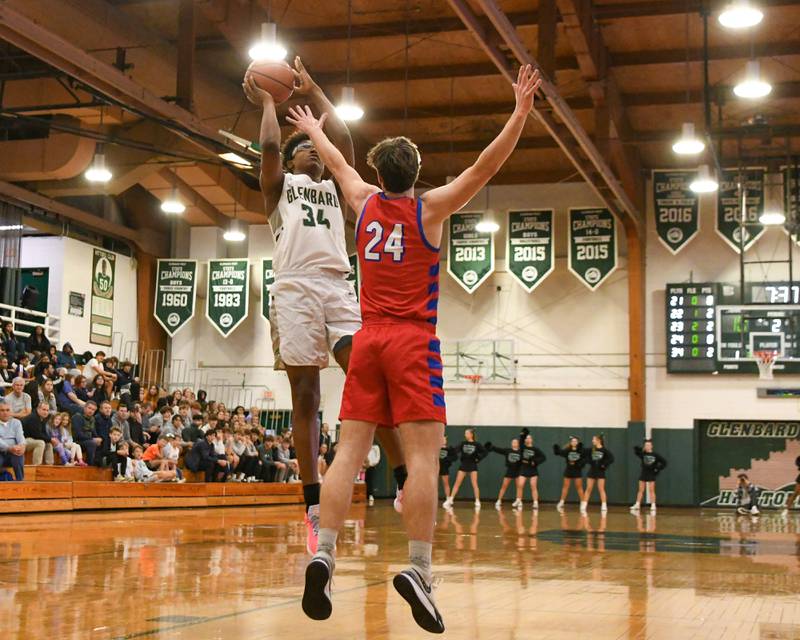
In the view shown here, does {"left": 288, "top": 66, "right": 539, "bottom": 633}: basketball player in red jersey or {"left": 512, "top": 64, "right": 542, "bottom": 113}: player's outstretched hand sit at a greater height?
{"left": 512, "top": 64, "right": 542, "bottom": 113}: player's outstretched hand

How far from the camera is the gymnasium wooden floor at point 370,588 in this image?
4.29m

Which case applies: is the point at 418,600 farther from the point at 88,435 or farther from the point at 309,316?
the point at 88,435

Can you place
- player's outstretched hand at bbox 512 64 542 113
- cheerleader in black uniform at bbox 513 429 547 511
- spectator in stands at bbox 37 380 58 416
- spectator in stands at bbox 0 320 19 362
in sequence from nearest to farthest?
player's outstretched hand at bbox 512 64 542 113
spectator in stands at bbox 37 380 58 416
spectator in stands at bbox 0 320 19 362
cheerleader in black uniform at bbox 513 429 547 511

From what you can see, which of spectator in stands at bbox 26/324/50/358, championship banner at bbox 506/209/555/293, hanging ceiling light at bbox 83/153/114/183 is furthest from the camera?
championship banner at bbox 506/209/555/293

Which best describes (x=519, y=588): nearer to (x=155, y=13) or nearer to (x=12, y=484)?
(x=12, y=484)

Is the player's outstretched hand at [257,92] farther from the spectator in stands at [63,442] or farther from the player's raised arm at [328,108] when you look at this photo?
the spectator in stands at [63,442]

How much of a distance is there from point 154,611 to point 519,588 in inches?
89.3

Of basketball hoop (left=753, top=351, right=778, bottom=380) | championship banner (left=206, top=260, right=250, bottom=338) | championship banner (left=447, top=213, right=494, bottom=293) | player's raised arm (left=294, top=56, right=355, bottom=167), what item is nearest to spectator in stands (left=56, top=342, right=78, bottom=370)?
championship banner (left=206, top=260, right=250, bottom=338)

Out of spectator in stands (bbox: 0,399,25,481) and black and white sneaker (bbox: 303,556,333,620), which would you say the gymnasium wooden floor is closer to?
black and white sneaker (bbox: 303,556,333,620)

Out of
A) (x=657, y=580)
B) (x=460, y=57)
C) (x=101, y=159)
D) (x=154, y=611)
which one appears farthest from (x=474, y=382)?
(x=154, y=611)

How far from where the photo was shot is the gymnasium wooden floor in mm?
4293

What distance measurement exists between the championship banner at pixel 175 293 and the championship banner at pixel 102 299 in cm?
127

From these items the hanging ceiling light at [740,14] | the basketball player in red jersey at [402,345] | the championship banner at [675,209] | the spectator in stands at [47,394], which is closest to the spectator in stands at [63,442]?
the spectator in stands at [47,394]

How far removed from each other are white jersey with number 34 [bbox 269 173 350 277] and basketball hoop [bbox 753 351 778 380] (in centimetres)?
A: 2051
